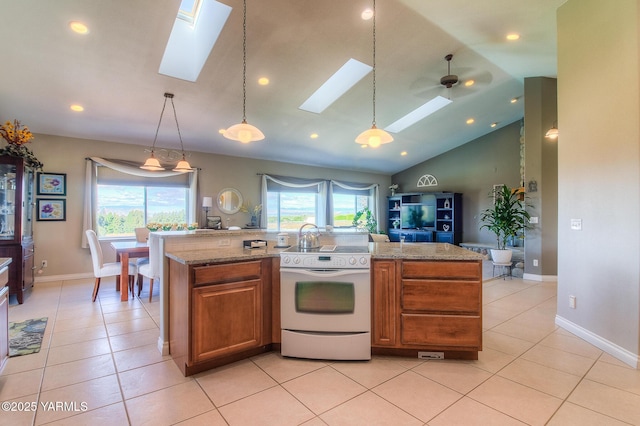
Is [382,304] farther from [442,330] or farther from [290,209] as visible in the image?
[290,209]

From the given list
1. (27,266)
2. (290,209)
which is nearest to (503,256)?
(290,209)

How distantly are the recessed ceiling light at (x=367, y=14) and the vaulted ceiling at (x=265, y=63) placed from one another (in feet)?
0.17

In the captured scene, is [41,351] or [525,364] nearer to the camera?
[525,364]

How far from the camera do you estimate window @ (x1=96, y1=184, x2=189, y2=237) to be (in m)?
5.48

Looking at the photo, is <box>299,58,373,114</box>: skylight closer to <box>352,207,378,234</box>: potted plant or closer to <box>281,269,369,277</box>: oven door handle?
<box>281,269,369,277</box>: oven door handle

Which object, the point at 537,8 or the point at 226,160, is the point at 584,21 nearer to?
the point at 537,8

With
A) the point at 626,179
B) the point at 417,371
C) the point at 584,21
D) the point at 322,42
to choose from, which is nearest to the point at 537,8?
the point at 584,21

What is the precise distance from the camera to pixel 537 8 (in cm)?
324

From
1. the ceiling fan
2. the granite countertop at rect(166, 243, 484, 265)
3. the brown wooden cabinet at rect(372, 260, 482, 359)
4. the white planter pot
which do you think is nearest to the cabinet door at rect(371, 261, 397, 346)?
the brown wooden cabinet at rect(372, 260, 482, 359)

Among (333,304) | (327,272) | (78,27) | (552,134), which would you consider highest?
(78,27)

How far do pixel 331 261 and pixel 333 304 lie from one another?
35cm

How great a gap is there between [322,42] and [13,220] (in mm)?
4661

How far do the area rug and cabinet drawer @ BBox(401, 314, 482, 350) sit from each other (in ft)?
10.5

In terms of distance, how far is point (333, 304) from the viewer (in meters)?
2.36
